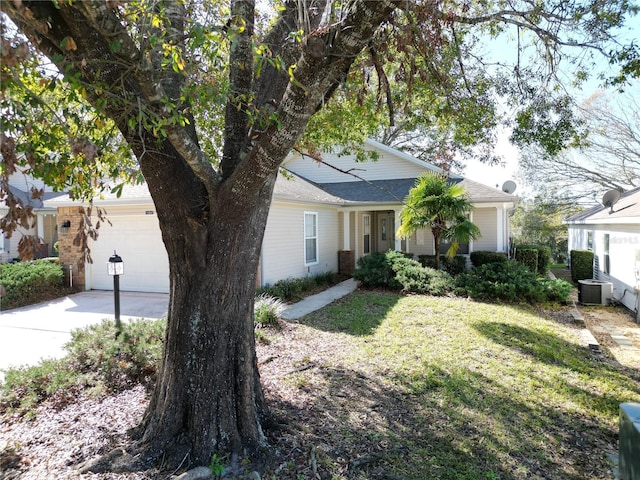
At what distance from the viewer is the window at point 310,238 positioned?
46.1 ft

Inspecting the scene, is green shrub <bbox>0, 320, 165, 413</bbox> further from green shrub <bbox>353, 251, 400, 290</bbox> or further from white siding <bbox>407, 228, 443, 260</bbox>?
white siding <bbox>407, 228, 443, 260</bbox>

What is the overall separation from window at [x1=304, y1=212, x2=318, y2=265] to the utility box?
1098cm

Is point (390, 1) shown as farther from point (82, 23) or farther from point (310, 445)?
point (310, 445)

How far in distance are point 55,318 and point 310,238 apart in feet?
26.1

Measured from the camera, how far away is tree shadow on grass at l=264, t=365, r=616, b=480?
3547 millimetres

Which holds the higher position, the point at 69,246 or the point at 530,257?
the point at 69,246

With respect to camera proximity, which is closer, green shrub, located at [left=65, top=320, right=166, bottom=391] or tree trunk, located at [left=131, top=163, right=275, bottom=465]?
tree trunk, located at [left=131, top=163, right=275, bottom=465]


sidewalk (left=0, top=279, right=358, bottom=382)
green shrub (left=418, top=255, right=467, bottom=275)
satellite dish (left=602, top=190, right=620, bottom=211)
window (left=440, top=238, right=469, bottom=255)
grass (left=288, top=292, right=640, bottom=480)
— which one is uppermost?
satellite dish (left=602, top=190, right=620, bottom=211)

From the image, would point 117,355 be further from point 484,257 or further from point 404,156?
point 404,156

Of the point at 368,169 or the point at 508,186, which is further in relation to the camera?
the point at 368,169

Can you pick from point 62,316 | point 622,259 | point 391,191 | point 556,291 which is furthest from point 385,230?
point 62,316

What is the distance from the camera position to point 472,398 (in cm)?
505

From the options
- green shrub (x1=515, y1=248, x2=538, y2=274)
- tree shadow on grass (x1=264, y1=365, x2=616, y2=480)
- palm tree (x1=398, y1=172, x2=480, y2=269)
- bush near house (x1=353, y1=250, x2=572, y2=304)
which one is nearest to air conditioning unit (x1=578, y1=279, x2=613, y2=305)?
bush near house (x1=353, y1=250, x2=572, y2=304)

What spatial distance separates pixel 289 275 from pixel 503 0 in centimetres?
898
